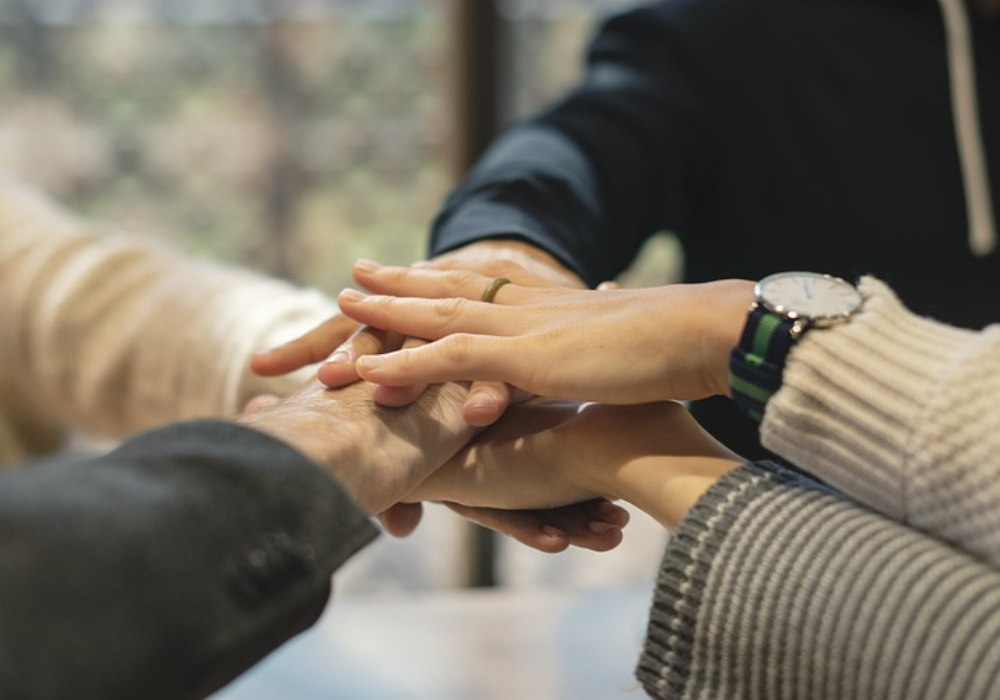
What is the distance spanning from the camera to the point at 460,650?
2.95 ft

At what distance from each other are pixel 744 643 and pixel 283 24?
55.2 inches

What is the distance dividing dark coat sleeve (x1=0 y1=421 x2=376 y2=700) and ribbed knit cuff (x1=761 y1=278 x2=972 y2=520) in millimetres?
201

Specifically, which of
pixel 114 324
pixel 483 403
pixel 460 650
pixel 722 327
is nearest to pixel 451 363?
pixel 483 403

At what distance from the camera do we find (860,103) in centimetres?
103

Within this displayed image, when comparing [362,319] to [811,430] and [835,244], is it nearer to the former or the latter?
[811,430]

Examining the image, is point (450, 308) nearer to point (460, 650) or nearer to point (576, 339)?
Result: point (576, 339)

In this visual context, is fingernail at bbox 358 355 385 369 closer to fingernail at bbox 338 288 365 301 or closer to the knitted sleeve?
fingernail at bbox 338 288 365 301

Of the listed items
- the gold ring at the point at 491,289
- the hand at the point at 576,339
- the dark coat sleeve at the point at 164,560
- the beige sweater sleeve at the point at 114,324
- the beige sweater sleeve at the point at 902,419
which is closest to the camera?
the dark coat sleeve at the point at 164,560

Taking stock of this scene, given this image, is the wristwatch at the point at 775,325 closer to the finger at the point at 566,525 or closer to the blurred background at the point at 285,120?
the finger at the point at 566,525

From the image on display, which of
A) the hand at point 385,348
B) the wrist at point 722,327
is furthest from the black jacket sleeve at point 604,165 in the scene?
the wrist at point 722,327

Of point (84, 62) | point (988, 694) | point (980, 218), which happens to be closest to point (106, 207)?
point (84, 62)

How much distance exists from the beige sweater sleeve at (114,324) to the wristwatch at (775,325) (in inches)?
17.0

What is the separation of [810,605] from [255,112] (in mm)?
1419

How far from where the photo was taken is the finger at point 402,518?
70 cm
